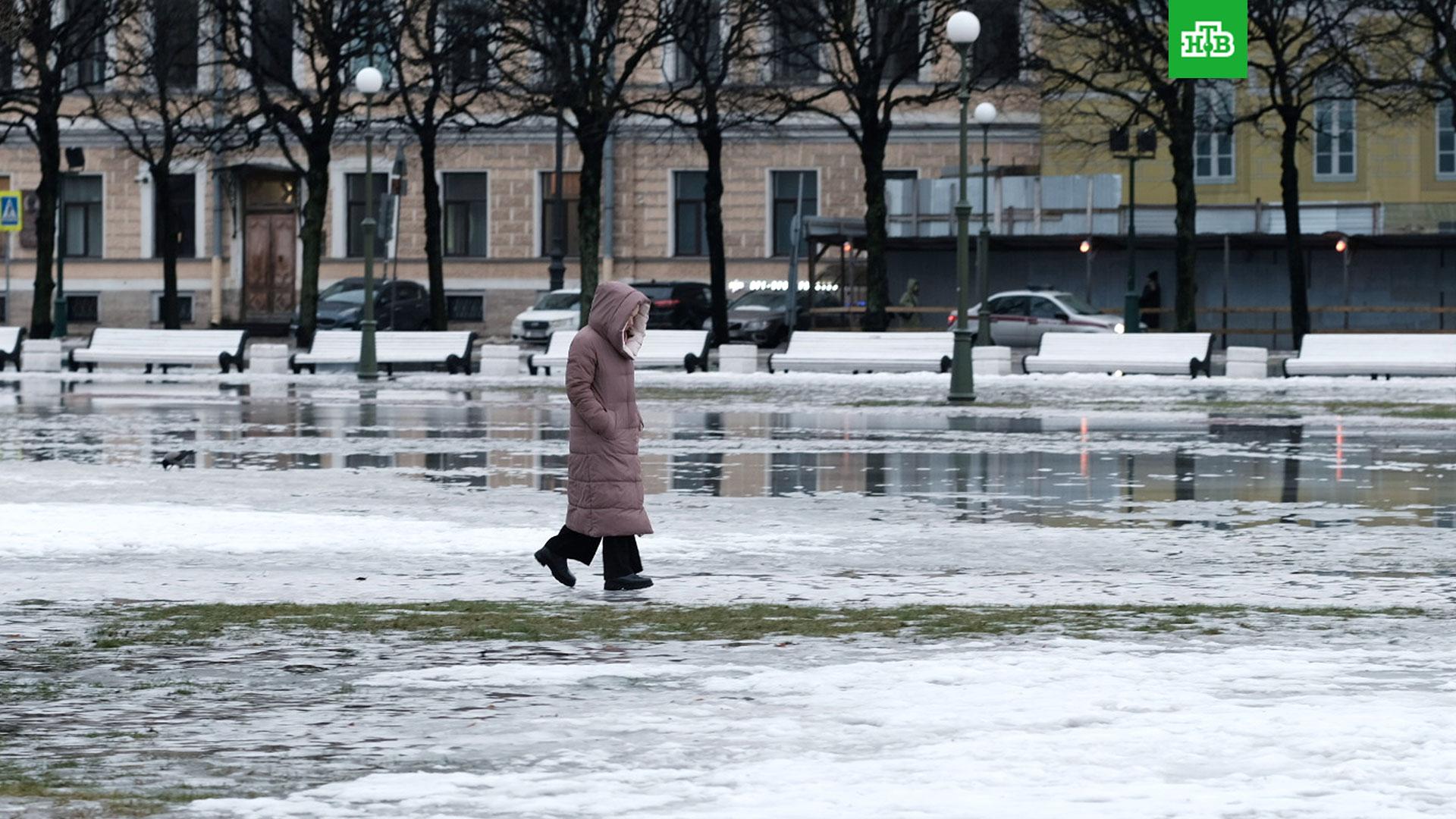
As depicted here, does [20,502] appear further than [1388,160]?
No

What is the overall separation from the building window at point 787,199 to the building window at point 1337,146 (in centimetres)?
1274

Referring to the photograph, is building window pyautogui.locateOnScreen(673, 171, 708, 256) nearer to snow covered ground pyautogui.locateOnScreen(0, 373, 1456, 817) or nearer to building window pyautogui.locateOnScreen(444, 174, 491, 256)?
building window pyautogui.locateOnScreen(444, 174, 491, 256)

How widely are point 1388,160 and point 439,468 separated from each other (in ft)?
134

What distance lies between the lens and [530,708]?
8242 mm

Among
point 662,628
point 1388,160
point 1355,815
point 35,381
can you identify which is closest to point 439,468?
point 662,628

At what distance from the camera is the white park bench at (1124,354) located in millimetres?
37438

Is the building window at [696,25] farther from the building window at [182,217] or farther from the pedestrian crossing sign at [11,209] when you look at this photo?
the building window at [182,217]

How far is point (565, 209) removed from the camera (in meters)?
61.8

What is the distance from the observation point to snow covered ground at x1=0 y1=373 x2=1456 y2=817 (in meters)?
6.99

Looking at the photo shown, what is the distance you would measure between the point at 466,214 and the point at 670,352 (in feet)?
78.1

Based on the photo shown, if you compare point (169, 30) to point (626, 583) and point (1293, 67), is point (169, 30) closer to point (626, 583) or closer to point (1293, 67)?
point (1293, 67)

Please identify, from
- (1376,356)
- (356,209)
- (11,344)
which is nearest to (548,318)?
(356,209)

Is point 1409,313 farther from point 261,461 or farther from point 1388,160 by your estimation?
point 261,461

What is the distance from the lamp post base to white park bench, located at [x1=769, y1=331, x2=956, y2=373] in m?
7.95
